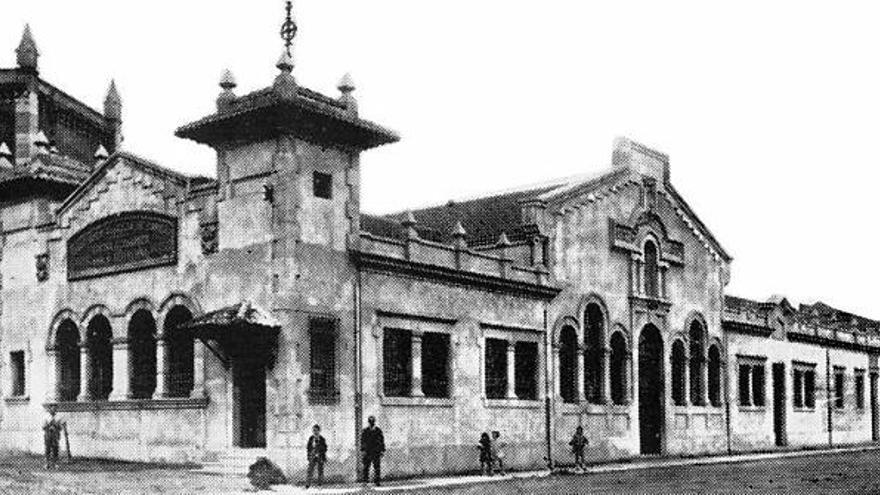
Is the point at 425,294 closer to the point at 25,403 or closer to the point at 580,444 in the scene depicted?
the point at 580,444

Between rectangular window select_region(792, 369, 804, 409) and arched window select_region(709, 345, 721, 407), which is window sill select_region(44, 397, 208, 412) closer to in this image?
arched window select_region(709, 345, 721, 407)

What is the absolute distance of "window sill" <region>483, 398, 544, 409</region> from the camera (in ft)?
104

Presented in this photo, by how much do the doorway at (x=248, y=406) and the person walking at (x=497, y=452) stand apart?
21.8 feet

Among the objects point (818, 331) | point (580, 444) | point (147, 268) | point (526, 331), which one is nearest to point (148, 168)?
point (147, 268)

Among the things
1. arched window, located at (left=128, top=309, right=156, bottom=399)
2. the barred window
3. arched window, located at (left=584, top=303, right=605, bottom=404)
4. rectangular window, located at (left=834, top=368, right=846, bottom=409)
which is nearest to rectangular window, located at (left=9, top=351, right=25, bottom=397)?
arched window, located at (left=128, top=309, right=156, bottom=399)

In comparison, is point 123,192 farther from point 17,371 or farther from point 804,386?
point 804,386

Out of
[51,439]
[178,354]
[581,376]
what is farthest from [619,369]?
[51,439]

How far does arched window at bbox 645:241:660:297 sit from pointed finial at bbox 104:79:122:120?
23.4 m

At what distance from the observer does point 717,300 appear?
43812 millimetres

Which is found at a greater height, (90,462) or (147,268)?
(147,268)

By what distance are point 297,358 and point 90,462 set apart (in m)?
6.73

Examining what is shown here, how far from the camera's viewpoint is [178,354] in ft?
93.7

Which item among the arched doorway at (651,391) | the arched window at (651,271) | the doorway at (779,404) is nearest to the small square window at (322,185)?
the arched doorway at (651,391)

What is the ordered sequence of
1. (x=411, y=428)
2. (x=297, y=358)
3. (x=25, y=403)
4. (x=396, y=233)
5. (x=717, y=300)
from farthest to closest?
(x=717, y=300) < (x=396, y=233) < (x=25, y=403) < (x=411, y=428) < (x=297, y=358)
